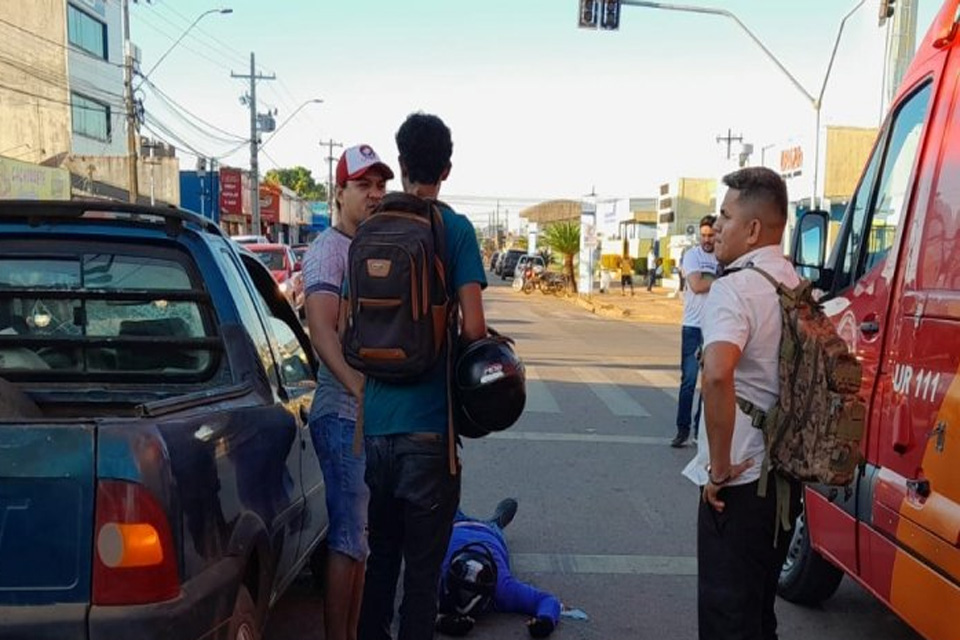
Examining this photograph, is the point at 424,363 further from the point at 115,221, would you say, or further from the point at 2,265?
the point at 2,265

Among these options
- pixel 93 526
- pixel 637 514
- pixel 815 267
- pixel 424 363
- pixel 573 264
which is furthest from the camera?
pixel 573 264

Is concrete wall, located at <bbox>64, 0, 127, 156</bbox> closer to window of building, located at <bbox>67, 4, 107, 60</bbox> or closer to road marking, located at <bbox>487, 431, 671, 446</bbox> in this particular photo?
window of building, located at <bbox>67, 4, 107, 60</bbox>

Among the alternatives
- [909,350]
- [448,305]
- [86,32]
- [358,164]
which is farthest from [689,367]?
[86,32]

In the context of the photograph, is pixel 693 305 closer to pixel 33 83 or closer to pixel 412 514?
pixel 412 514

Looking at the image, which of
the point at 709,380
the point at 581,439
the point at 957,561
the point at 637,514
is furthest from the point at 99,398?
the point at 581,439

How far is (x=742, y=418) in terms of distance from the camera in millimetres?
2811

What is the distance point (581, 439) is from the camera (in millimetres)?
8422

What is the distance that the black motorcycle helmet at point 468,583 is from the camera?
4047 mm

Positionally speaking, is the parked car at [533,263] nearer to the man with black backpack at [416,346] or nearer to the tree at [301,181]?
the man with black backpack at [416,346]

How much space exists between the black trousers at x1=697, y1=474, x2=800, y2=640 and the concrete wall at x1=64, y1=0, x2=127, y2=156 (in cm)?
4694

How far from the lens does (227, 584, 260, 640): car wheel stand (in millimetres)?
2543

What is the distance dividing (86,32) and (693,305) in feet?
154

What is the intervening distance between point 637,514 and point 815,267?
2532mm

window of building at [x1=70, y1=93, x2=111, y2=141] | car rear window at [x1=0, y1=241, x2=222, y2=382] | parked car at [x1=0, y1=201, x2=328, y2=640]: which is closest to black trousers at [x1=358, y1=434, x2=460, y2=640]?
parked car at [x1=0, y1=201, x2=328, y2=640]
